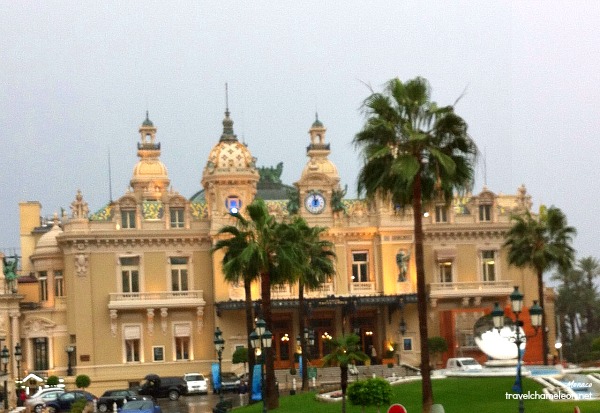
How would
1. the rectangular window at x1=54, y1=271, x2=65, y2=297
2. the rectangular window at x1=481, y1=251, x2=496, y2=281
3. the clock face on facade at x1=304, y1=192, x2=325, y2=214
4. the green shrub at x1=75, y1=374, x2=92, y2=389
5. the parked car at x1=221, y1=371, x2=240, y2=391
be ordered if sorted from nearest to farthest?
1. the parked car at x1=221, y1=371, x2=240, y2=391
2. the green shrub at x1=75, y1=374, x2=92, y2=389
3. the rectangular window at x1=54, y1=271, x2=65, y2=297
4. the clock face on facade at x1=304, y1=192, x2=325, y2=214
5. the rectangular window at x1=481, y1=251, x2=496, y2=281

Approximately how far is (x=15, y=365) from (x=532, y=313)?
50.4m

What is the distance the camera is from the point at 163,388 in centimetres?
7512

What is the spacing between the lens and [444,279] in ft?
292

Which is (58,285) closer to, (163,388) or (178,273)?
(178,273)

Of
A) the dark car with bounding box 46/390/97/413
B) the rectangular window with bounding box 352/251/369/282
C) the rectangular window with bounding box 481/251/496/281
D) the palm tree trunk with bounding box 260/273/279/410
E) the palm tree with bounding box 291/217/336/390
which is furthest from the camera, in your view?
the rectangular window with bounding box 481/251/496/281

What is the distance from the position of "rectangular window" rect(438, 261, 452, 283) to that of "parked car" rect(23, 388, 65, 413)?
99.3ft

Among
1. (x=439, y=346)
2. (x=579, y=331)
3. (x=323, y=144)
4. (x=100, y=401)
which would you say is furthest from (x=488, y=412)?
(x=579, y=331)

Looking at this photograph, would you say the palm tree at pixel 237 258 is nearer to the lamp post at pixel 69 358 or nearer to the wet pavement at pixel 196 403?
the wet pavement at pixel 196 403

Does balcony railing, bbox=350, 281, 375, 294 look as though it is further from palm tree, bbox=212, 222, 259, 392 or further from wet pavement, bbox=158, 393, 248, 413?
palm tree, bbox=212, 222, 259, 392

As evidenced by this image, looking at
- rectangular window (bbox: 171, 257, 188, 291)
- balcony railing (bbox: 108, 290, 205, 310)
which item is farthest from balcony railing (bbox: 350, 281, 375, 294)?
rectangular window (bbox: 171, 257, 188, 291)

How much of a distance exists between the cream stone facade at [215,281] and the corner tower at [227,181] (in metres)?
0.09

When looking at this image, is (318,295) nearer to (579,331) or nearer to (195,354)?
(195,354)

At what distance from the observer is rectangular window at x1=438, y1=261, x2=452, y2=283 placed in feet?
293

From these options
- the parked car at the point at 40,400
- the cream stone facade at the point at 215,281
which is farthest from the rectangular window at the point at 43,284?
the parked car at the point at 40,400
